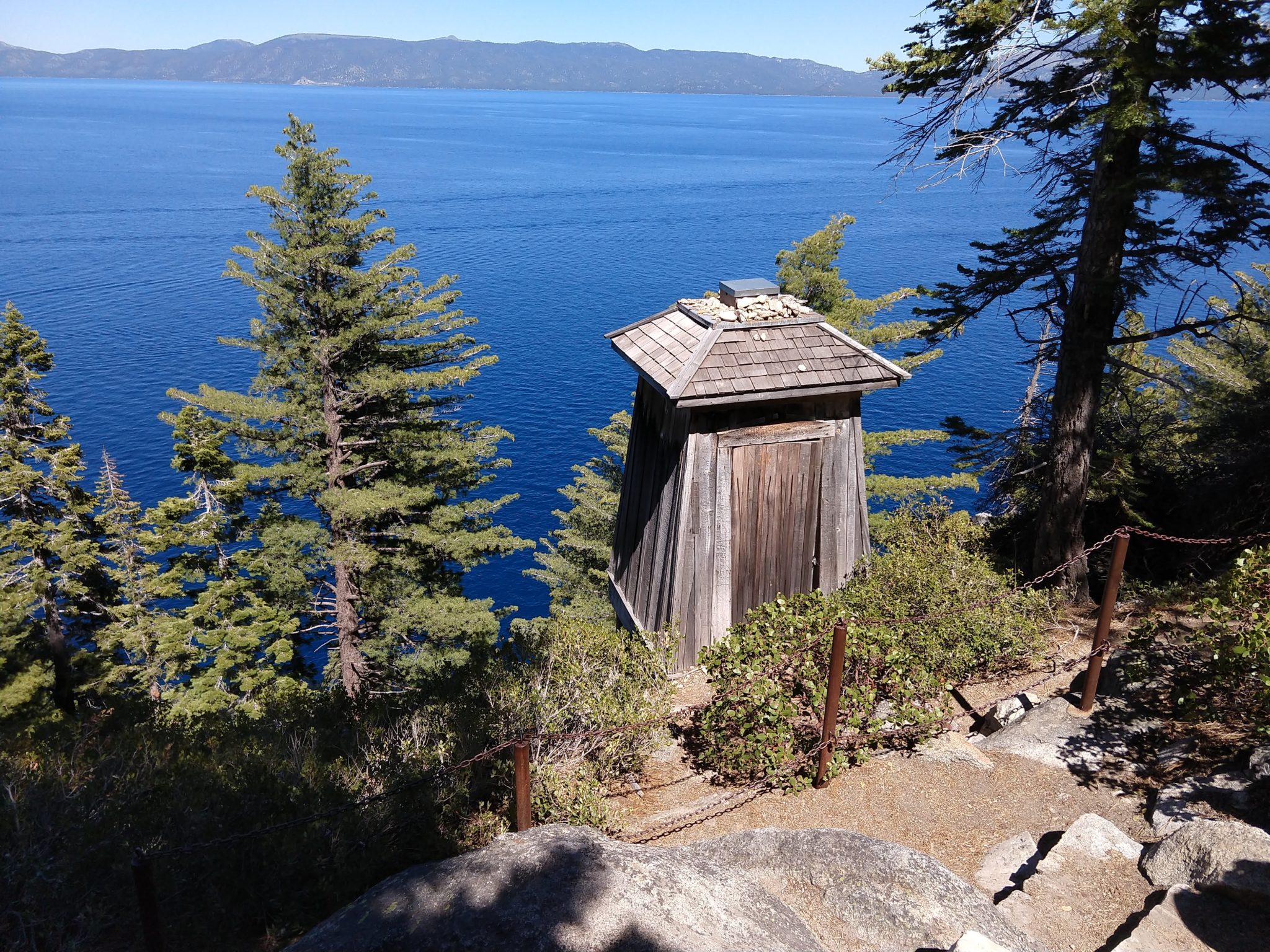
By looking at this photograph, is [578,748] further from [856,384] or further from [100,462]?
[100,462]

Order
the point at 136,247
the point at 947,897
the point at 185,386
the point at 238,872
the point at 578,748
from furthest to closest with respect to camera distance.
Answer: the point at 136,247 → the point at 185,386 → the point at 578,748 → the point at 238,872 → the point at 947,897

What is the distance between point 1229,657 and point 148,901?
693 centimetres

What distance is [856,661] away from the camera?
24.0 ft

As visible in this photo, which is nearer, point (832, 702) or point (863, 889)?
point (863, 889)

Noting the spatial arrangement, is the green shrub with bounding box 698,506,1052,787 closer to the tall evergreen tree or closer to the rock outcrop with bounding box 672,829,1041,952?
the rock outcrop with bounding box 672,829,1041,952

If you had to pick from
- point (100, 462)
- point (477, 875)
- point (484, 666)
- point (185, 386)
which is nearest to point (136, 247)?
point (185, 386)

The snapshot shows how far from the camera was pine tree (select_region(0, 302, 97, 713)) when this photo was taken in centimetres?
2072

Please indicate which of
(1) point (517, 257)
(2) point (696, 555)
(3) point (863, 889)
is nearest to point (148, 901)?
(3) point (863, 889)

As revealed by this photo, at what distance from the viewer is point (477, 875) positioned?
4.79 metres

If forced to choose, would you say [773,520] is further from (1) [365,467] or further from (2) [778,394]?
(1) [365,467]

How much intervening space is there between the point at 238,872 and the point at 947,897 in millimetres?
4418

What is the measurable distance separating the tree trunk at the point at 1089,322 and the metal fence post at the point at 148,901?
8.23 metres

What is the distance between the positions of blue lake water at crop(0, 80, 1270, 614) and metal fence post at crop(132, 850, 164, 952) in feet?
41.8

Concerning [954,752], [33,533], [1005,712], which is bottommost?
[33,533]
